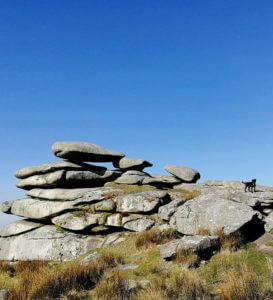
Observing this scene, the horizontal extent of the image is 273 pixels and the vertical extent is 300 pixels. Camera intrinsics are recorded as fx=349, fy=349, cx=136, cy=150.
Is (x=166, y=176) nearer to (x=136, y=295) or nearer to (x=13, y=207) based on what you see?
(x=13, y=207)

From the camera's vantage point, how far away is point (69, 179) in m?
24.1

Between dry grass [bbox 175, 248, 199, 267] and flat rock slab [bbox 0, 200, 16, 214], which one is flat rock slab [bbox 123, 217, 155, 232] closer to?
dry grass [bbox 175, 248, 199, 267]

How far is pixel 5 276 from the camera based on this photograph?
14.2 m

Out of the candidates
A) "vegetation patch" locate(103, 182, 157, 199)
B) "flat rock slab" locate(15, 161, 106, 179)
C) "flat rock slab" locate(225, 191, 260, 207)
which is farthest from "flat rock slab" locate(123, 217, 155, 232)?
"flat rock slab" locate(15, 161, 106, 179)

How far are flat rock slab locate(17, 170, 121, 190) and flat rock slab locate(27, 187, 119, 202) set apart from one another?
53 cm

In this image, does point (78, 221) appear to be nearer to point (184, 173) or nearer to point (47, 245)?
point (47, 245)

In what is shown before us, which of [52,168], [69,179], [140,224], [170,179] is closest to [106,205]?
[140,224]

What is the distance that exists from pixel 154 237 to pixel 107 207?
4.63m

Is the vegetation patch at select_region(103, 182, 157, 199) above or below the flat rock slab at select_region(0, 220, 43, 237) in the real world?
above

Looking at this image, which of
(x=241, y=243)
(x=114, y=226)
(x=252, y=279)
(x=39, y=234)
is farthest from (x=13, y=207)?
(x=252, y=279)

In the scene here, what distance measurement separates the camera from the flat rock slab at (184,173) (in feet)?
84.0

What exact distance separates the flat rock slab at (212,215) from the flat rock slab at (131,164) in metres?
7.83

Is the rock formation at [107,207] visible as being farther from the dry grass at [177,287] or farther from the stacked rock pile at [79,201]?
the dry grass at [177,287]

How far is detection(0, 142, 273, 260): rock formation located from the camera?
55.2 feet
